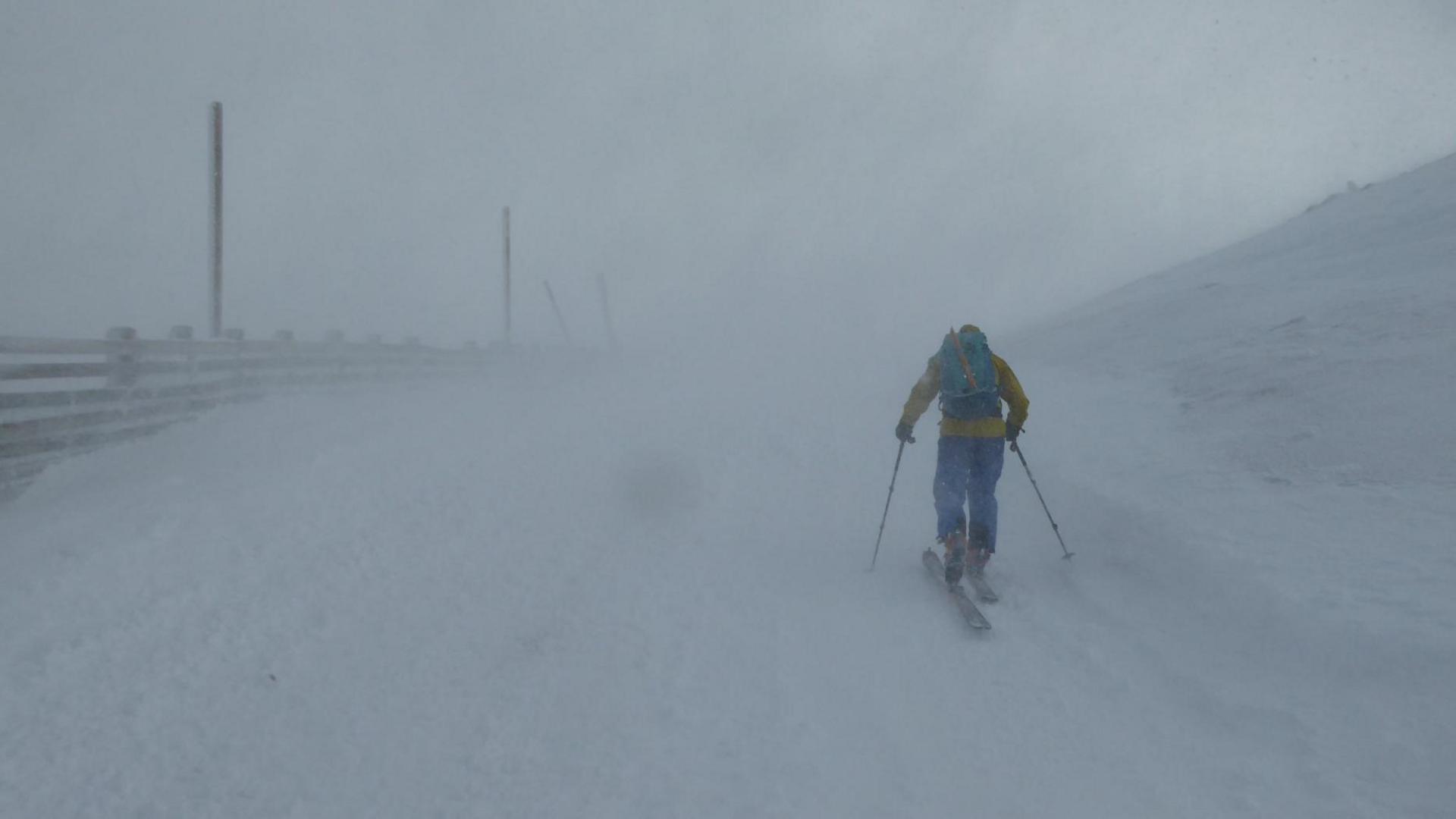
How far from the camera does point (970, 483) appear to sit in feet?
21.2

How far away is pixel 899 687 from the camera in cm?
468

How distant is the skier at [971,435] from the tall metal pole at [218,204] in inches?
514

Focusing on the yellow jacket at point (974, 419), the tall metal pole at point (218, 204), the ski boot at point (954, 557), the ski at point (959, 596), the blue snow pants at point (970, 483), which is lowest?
the ski at point (959, 596)

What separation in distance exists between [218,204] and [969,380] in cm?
1393

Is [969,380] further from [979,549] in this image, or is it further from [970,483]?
[979,549]

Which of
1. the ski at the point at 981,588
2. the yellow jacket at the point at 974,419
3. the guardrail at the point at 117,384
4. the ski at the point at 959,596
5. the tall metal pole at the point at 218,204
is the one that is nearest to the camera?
the ski at the point at 959,596

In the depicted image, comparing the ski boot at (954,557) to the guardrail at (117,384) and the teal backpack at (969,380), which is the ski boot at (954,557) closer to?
the teal backpack at (969,380)

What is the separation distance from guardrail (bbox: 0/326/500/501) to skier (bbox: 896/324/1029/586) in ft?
25.4

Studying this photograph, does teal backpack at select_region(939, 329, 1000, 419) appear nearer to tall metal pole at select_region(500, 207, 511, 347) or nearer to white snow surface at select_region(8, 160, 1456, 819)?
white snow surface at select_region(8, 160, 1456, 819)

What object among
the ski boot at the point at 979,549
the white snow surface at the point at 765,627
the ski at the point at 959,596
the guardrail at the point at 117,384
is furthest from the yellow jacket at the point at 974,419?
the guardrail at the point at 117,384

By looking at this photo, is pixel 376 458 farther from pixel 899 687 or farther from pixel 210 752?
pixel 899 687

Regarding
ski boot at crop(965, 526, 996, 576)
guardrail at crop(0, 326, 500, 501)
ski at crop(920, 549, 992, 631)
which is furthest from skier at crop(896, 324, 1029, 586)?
guardrail at crop(0, 326, 500, 501)

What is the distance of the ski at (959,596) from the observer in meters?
5.35

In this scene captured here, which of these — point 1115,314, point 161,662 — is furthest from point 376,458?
point 1115,314
